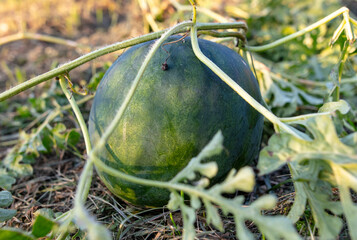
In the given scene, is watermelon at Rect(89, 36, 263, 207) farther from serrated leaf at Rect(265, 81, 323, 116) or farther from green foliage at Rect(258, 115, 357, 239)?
serrated leaf at Rect(265, 81, 323, 116)

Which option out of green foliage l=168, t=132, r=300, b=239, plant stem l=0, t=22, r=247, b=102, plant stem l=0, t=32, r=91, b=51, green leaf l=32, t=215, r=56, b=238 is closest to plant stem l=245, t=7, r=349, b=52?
plant stem l=0, t=22, r=247, b=102

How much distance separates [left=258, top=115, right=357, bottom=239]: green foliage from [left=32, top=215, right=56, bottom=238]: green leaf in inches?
27.5

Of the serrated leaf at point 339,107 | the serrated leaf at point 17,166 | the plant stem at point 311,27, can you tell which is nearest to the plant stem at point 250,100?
the serrated leaf at point 339,107

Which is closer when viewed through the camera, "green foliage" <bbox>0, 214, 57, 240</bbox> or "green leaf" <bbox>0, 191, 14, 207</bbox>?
"green foliage" <bbox>0, 214, 57, 240</bbox>

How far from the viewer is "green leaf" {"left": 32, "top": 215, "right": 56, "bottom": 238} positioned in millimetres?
1105

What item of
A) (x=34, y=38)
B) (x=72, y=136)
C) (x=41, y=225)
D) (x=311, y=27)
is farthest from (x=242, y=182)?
(x=34, y=38)

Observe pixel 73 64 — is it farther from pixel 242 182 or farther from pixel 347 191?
pixel 347 191

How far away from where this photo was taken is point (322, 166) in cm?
121

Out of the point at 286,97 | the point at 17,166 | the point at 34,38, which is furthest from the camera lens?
the point at 34,38

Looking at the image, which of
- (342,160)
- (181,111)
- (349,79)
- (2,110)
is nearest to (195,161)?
(181,111)

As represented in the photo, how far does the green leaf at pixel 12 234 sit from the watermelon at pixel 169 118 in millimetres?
473

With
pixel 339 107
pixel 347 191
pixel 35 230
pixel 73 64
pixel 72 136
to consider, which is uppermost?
pixel 73 64

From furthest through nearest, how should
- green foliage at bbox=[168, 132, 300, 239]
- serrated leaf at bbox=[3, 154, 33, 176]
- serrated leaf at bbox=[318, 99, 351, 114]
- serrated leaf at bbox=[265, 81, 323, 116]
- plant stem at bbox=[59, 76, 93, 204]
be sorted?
serrated leaf at bbox=[265, 81, 323, 116], serrated leaf at bbox=[3, 154, 33, 176], serrated leaf at bbox=[318, 99, 351, 114], plant stem at bbox=[59, 76, 93, 204], green foliage at bbox=[168, 132, 300, 239]

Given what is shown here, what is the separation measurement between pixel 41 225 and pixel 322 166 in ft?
3.11
